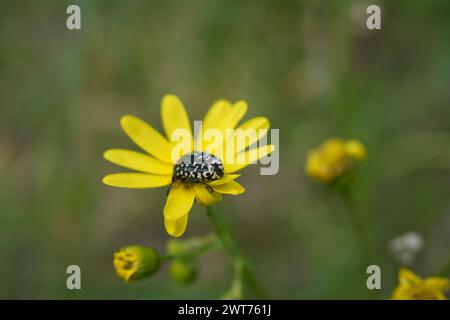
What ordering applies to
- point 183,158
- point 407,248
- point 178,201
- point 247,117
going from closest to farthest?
1. point 178,201
2. point 183,158
3. point 407,248
4. point 247,117

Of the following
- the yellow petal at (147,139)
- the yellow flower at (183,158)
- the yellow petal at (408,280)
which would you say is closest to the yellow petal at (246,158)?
the yellow flower at (183,158)

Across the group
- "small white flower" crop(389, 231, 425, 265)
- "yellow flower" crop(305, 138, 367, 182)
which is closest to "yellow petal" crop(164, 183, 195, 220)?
"yellow flower" crop(305, 138, 367, 182)

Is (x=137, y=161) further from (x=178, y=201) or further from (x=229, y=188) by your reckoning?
(x=229, y=188)

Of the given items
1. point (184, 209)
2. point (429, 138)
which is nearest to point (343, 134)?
point (429, 138)

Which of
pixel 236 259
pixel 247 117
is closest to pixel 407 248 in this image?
pixel 236 259

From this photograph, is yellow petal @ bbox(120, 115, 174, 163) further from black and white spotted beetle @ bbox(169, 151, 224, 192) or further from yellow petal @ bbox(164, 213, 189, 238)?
yellow petal @ bbox(164, 213, 189, 238)
